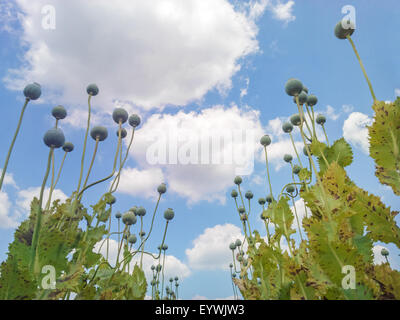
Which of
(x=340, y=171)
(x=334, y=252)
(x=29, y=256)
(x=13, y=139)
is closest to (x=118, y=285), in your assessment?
(x=29, y=256)

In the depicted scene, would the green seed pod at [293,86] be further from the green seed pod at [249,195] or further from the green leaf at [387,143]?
the green seed pod at [249,195]

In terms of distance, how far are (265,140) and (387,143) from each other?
→ 1.47 m

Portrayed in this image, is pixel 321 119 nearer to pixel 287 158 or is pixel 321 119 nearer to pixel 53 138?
pixel 287 158

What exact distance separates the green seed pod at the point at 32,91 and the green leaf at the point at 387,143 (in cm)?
217

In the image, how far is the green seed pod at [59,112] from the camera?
2010 mm

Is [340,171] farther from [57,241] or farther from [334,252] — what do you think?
[57,241]

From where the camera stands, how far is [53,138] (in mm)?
1400

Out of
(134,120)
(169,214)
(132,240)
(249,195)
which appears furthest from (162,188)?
(249,195)

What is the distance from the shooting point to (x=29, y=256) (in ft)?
4.67

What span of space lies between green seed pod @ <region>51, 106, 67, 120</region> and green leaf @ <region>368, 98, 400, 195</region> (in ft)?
7.22

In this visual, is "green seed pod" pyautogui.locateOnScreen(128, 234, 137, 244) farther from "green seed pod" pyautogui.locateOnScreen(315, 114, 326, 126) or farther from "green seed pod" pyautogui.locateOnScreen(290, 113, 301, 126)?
"green seed pod" pyautogui.locateOnScreen(315, 114, 326, 126)
